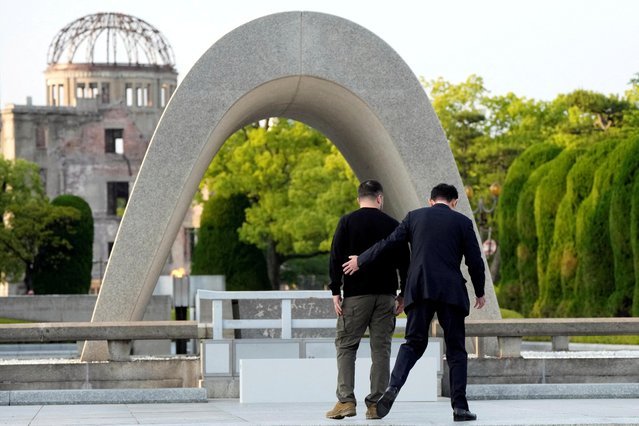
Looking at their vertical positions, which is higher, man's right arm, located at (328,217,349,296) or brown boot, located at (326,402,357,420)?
man's right arm, located at (328,217,349,296)

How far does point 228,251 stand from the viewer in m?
53.8

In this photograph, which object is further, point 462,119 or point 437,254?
point 462,119

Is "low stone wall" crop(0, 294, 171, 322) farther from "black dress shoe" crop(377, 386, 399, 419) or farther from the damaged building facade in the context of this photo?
the damaged building facade

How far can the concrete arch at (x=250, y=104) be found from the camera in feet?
53.1

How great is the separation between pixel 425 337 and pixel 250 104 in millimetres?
7659

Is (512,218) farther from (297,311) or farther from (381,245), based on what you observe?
(381,245)

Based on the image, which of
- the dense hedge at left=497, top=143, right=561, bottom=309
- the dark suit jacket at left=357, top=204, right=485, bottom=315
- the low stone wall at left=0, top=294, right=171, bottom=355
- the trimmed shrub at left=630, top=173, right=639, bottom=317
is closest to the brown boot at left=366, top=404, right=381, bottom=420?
the dark suit jacket at left=357, top=204, right=485, bottom=315

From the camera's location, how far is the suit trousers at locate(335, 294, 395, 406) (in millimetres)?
10727

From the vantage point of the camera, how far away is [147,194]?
53.2 ft

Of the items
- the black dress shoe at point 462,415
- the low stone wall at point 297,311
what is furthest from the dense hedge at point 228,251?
the black dress shoe at point 462,415

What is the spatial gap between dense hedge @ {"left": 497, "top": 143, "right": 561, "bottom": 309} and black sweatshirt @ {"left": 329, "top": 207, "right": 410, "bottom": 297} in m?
26.9

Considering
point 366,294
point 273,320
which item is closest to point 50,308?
point 273,320

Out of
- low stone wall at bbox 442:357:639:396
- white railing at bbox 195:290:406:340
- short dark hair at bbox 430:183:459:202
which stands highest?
short dark hair at bbox 430:183:459:202

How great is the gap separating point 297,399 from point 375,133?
228 inches
